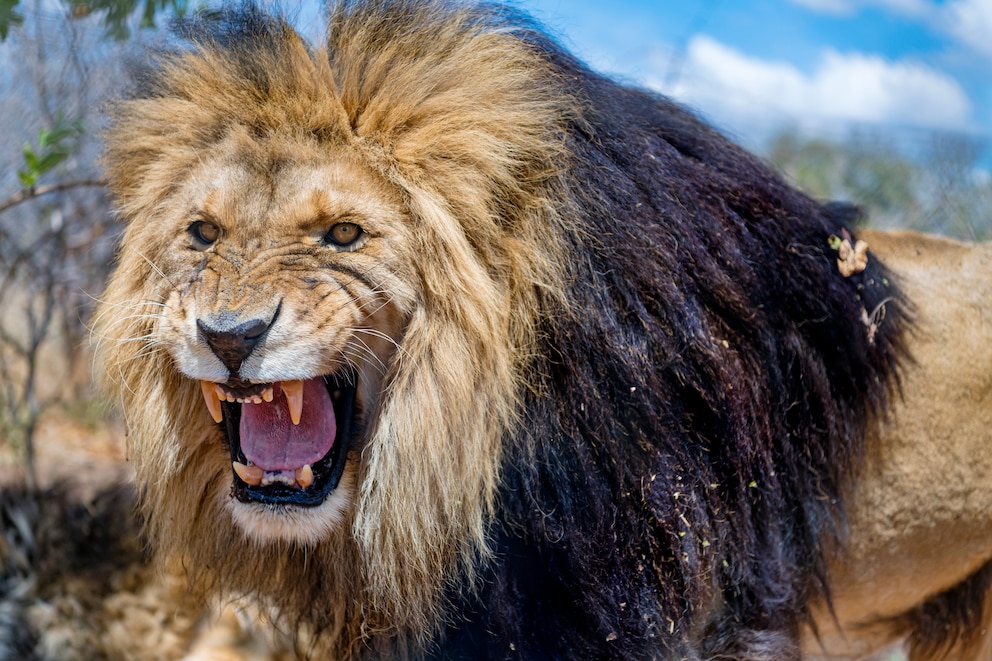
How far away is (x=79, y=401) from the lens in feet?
18.9

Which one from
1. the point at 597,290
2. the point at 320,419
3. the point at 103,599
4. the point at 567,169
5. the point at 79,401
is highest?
the point at 567,169

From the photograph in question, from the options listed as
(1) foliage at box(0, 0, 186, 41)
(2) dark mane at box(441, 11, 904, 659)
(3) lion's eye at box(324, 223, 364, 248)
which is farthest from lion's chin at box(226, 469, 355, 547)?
(1) foliage at box(0, 0, 186, 41)

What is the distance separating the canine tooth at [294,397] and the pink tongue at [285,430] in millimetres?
58

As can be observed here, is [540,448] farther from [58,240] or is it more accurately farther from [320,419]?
[58,240]

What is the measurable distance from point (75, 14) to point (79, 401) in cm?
293

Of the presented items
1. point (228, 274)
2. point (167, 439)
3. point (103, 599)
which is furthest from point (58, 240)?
point (228, 274)

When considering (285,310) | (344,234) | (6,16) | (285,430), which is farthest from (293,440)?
(6,16)

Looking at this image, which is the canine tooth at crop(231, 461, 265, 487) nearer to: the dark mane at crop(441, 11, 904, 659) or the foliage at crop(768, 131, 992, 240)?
the dark mane at crop(441, 11, 904, 659)

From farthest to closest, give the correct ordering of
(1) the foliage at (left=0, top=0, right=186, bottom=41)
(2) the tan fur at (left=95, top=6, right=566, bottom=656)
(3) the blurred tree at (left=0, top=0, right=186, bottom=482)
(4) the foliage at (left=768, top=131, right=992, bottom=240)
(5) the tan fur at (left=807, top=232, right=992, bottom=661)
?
(4) the foliage at (left=768, top=131, right=992, bottom=240)
(3) the blurred tree at (left=0, top=0, right=186, bottom=482)
(1) the foliage at (left=0, top=0, right=186, bottom=41)
(5) the tan fur at (left=807, top=232, right=992, bottom=661)
(2) the tan fur at (left=95, top=6, right=566, bottom=656)

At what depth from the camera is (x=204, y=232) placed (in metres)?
2.10

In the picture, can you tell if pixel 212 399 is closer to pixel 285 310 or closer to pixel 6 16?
pixel 285 310

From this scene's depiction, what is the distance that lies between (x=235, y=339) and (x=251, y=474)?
430 mm

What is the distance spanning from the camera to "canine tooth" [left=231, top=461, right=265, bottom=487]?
7.05 feet

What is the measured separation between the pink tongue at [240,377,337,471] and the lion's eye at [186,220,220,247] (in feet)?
1.17
